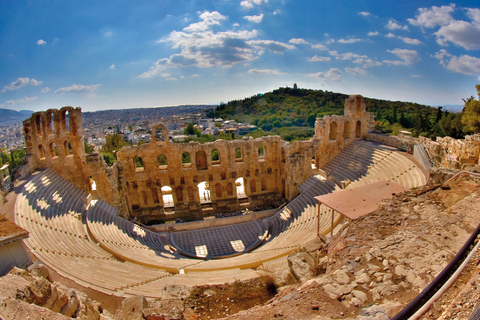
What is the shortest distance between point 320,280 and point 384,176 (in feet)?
49.1

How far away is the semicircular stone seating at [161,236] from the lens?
1208cm

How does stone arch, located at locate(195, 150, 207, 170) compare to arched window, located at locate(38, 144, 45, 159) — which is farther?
stone arch, located at locate(195, 150, 207, 170)

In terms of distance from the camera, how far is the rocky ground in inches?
229

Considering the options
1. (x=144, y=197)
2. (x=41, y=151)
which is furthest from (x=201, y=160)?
(x=41, y=151)

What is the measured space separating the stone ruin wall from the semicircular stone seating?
115 cm

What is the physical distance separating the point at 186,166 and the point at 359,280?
63.9 ft

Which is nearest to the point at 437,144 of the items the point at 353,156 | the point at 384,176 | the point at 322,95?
the point at 384,176

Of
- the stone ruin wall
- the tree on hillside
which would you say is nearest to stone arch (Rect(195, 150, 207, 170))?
the stone ruin wall

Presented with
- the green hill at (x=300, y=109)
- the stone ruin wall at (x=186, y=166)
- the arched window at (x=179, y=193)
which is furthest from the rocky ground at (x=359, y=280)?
the green hill at (x=300, y=109)

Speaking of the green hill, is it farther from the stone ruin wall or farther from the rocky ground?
the rocky ground

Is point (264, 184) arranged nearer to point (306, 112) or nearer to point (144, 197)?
point (144, 197)

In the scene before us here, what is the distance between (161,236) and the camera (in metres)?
20.0

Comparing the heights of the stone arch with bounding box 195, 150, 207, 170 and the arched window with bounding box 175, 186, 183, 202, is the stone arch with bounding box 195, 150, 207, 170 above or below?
above

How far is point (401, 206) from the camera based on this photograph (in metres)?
9.56
